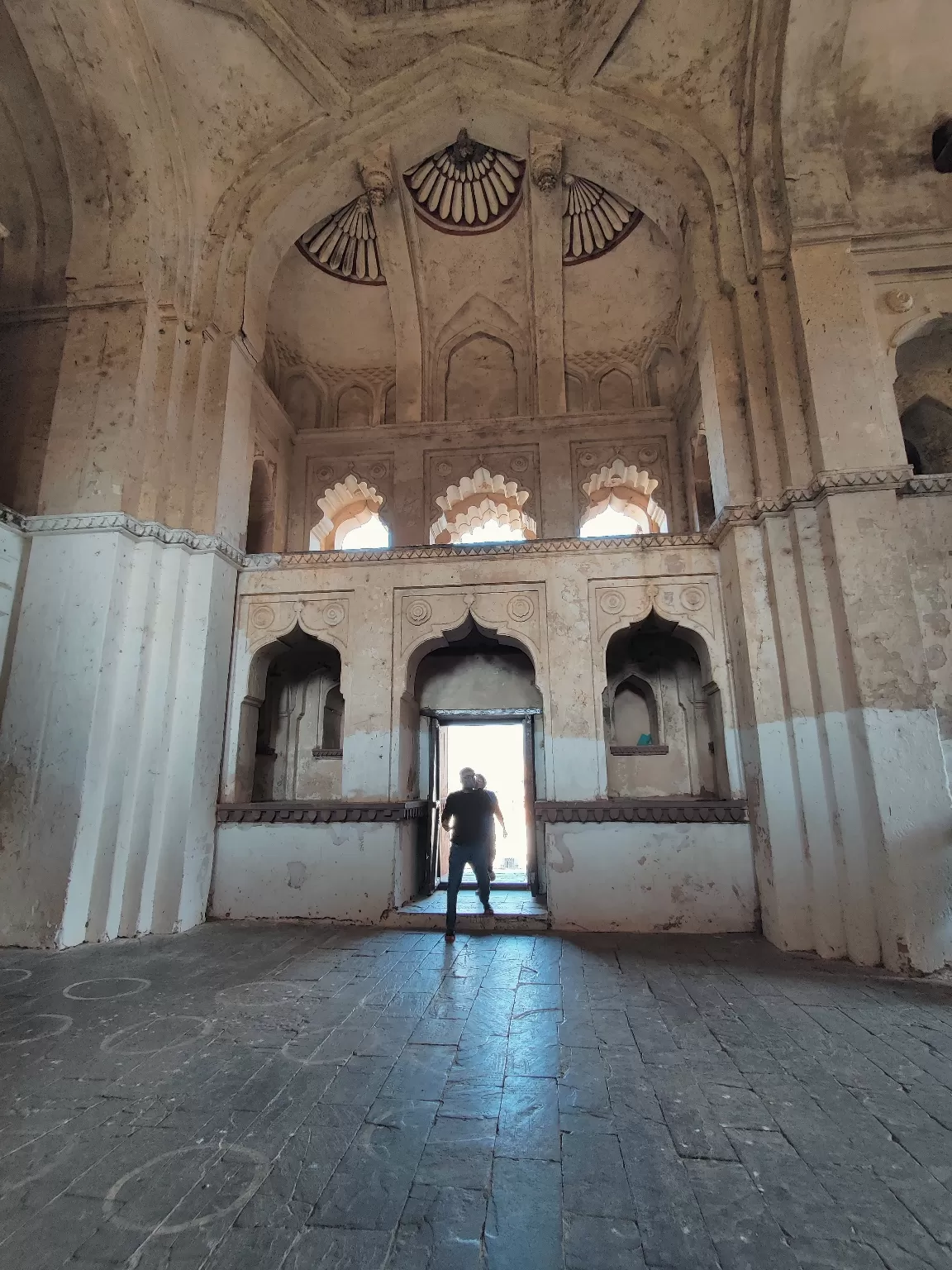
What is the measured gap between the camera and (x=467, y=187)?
29.3 ft

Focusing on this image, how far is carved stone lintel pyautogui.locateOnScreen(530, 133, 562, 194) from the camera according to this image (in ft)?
25.8

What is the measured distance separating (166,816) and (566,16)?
9487mm

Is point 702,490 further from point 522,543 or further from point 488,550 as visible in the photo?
point 488,550

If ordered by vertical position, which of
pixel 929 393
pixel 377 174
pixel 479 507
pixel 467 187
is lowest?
pixel 929 393

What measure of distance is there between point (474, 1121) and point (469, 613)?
4.81 m

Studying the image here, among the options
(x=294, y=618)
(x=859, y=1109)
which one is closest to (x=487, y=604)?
(x=294, y=618)

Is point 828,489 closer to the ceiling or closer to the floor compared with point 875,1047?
closer to the ceiling

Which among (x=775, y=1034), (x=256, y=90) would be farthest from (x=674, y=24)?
(x=775, y=1034)

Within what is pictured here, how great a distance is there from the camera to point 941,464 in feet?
22.2

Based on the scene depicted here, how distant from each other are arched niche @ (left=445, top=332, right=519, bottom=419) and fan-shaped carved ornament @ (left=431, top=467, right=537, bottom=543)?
3.84 feet

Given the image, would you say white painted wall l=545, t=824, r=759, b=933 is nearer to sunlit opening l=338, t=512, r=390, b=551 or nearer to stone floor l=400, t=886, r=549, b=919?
stone floor l=400, t=886, r=549, b=919

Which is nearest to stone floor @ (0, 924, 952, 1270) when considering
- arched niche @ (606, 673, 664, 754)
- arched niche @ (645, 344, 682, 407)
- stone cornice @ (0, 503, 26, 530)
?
arched niche @ (606, 673, 664, 754)

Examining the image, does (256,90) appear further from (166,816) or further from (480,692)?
(166,816)

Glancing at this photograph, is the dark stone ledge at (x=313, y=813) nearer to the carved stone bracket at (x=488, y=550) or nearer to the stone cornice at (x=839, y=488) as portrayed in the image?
the carved stone bracket at (x=488, y=550)
